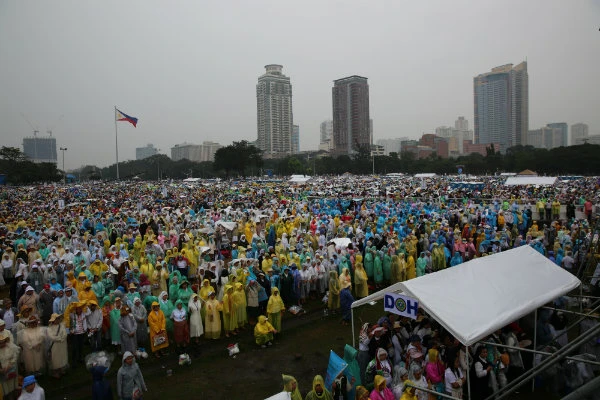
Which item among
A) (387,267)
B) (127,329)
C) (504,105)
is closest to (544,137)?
(504,105)

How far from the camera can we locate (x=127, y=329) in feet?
22.2

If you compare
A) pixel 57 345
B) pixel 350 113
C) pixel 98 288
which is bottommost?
pixel 57 345

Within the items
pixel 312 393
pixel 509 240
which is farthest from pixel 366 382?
pixel 509 240

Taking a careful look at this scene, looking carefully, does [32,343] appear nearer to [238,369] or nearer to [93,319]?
[93,319]

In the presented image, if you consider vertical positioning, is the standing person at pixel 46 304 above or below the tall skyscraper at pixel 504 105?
below

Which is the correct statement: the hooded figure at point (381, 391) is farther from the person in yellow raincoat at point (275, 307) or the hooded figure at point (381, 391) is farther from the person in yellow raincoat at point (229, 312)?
the person in yellow raincoat at point (229, 312)

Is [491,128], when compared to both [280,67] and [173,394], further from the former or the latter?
[173,394]

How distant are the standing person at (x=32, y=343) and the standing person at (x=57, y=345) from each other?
13 cm

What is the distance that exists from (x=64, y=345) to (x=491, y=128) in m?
156

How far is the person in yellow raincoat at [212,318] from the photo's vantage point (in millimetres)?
7785

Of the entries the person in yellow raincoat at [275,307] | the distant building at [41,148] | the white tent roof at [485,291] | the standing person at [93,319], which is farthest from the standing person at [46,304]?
the distant building at [41,148]

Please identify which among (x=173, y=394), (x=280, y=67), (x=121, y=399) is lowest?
(x=173, y=394)

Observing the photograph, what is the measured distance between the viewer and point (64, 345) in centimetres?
645

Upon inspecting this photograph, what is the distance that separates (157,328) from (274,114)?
454ft
